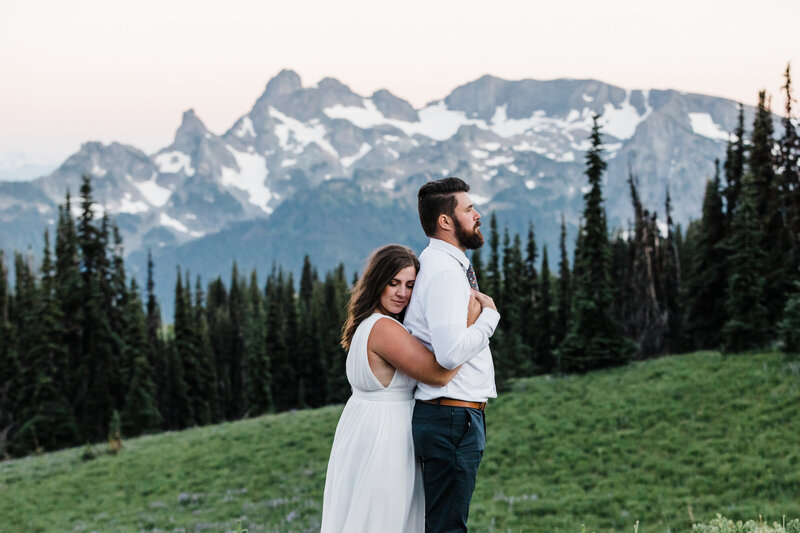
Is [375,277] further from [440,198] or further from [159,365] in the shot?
[159,365]

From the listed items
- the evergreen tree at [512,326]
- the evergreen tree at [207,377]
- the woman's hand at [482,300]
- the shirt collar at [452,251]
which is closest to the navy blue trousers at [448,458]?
the woman's hand at [482,300]

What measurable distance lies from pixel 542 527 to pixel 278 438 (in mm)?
18135

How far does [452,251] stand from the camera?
4934 millimetres

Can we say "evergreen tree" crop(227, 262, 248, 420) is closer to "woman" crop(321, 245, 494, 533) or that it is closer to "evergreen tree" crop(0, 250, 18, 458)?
"evergreen tree" crop(0, 250, 18, 458)

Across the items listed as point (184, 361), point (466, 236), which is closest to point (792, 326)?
point (466, 236)

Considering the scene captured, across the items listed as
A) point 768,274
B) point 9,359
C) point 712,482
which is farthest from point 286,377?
point 712,482

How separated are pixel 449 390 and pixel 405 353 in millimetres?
393

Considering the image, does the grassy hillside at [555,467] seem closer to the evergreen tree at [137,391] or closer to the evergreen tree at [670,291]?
the evergreen tree at [137,391]

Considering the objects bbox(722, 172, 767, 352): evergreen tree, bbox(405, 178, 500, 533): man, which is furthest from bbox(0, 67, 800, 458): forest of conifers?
bbox(405, 178, 500, 533): man

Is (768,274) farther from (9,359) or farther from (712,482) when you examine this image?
(9,359)

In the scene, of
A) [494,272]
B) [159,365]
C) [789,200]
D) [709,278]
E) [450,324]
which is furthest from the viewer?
[159,365]

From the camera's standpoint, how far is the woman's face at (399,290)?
5.02 m

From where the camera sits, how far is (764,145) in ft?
132

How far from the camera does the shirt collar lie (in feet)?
16.1
